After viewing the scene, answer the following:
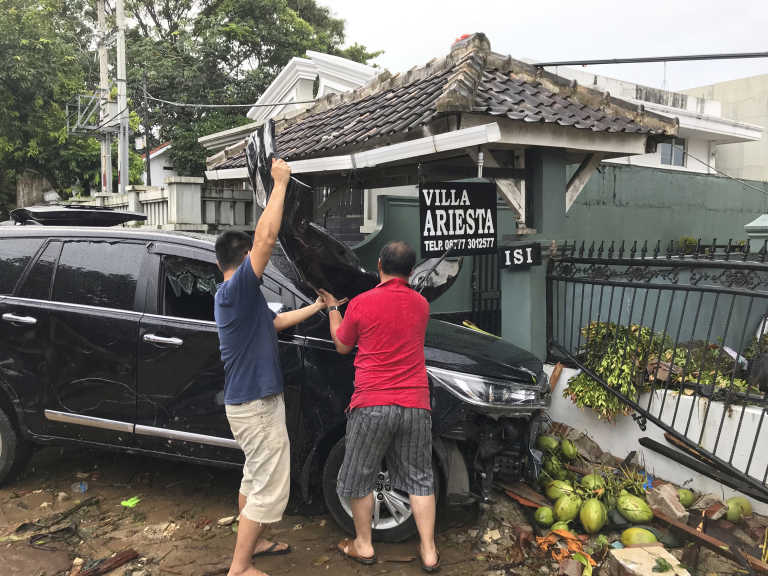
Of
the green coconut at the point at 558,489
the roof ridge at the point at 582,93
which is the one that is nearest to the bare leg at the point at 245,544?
the green coconut at the point at 558,489

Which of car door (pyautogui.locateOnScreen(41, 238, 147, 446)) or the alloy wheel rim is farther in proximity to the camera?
car door (pyautogui.locateOnScreen(41, 238, 147, 446))

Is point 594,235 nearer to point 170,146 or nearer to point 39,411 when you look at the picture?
→ point 39,411

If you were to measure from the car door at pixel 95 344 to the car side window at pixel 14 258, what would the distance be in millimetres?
331

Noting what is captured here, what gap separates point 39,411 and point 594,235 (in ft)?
29.6

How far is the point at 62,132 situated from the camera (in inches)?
763

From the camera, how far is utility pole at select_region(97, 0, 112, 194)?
1891cm

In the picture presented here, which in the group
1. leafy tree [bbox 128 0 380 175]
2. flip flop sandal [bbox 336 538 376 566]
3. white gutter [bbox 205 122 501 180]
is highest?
leafy tree [bbox 128 0 380 175]

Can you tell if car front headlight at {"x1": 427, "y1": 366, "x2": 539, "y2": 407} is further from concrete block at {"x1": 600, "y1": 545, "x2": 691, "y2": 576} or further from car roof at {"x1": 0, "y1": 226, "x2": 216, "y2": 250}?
car roof at {"x1": 0, "y1": 226, "x2": 216, "y2": 250}

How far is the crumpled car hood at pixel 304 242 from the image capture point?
322 cm

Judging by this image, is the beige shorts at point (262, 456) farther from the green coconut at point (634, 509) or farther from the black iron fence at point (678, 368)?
the black iron fence at point (678, 368)

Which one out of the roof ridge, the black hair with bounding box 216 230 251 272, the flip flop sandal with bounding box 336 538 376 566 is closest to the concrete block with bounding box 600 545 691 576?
the flip flop sandal with bounding box 336 538 376 566

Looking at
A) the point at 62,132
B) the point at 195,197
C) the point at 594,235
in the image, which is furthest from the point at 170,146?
the point at 594,235

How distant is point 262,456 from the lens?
3.07 m

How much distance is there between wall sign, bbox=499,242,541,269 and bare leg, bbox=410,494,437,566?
260cm
